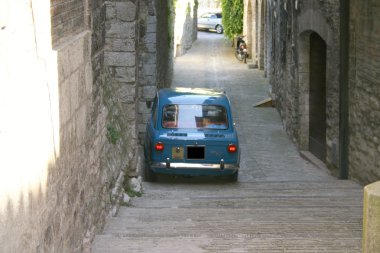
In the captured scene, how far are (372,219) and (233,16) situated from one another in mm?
33643

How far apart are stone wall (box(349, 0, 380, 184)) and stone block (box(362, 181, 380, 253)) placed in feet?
28.4

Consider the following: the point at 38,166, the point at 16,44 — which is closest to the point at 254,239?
the point at 38,166

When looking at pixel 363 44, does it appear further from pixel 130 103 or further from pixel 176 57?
pixel 176 57

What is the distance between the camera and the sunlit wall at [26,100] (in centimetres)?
417

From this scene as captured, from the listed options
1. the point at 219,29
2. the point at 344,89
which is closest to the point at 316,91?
the point at 344,89

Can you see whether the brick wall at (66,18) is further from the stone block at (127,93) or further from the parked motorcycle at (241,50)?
the parked motorcycle at (241,50)

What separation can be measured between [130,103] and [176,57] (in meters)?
20.9

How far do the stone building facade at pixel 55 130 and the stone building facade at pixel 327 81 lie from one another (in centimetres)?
383

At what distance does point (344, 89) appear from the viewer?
549 inches

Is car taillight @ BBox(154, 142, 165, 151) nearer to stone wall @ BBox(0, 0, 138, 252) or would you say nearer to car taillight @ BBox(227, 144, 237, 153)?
car taillight @ BBox(227, 144, 237, 153)

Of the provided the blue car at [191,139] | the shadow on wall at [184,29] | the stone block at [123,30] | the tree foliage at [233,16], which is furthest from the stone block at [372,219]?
the tree foliage at [233,16]

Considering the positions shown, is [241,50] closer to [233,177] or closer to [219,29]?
[219,29]

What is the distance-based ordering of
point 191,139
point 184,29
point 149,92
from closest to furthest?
point 191,139
point 149,92
point 184,29

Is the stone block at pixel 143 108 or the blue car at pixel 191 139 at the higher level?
the blue car at pixel 191 139
